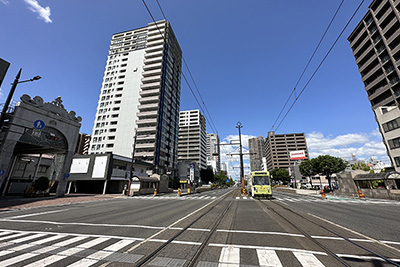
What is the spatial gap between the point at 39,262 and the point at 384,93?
201ft

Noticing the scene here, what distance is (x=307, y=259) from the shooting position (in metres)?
3.80

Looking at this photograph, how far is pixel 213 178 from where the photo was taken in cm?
10088

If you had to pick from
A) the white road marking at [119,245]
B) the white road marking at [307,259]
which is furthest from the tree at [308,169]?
the white road marking at [119,245]

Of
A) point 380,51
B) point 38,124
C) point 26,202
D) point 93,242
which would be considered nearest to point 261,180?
point 93,242

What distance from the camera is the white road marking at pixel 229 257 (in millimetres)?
3580

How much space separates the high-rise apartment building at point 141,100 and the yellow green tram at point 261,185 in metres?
38.4

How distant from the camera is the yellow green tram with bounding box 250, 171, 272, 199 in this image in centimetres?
2020

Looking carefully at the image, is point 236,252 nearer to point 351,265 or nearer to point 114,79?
point 351,265

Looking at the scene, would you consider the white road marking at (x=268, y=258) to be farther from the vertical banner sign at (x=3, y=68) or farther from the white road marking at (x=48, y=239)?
the vertical banner sign at (x=3, y=68)

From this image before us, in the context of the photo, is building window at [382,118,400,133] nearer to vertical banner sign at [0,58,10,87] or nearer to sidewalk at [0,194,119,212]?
sidewalk at [0,194,119,212]

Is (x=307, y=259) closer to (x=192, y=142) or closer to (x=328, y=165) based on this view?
(x=328, y=165)

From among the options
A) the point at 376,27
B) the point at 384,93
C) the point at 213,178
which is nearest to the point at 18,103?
the point at 384,93

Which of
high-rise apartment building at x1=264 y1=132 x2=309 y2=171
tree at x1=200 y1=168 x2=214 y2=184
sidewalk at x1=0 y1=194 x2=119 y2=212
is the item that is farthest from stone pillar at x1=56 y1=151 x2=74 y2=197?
high-rise apartment building at x1=264 y1=132 x2=309 y2=171

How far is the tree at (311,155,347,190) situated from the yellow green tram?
3114cm
